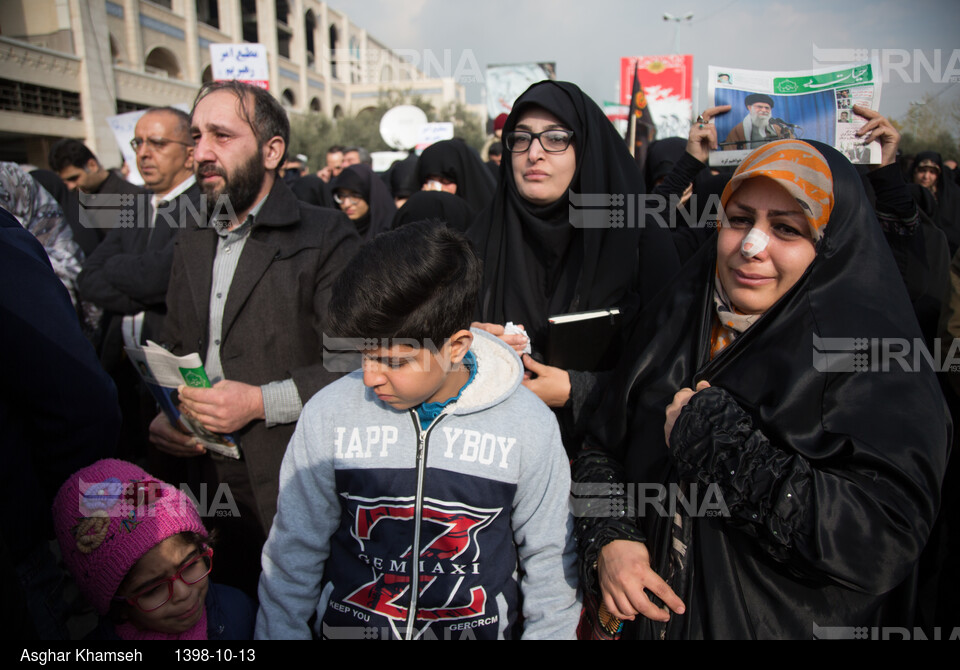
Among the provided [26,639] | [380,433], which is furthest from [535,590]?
[26,639]

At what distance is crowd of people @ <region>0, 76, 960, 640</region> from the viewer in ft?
3.85

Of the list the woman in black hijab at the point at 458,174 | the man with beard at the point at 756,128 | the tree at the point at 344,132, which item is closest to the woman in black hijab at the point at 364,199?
the woman in black hijab at the point at 458,174

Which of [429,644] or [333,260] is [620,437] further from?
[333,260]

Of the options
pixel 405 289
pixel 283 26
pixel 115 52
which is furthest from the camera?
pixel 283 26

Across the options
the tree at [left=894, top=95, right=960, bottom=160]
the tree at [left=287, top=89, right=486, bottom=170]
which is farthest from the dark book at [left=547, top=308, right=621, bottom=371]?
the tree at [left=287, top=89, right=486, bottom=170]

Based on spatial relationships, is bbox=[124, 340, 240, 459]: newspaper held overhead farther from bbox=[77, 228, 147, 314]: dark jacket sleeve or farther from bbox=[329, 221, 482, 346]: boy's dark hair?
bbox=[329, 221, 482, 346]: boy's dark hair

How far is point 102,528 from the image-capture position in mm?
1407

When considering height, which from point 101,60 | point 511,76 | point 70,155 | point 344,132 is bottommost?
point 70,155

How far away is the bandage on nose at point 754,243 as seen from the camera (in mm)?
1295

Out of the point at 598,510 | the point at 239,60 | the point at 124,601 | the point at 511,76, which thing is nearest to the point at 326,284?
the point at 124,601

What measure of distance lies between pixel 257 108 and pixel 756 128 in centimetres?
203

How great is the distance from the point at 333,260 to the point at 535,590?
1.42 metres

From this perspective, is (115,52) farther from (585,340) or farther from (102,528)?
(585,340)

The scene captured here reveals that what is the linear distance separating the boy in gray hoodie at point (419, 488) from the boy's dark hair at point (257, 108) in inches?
47.1
